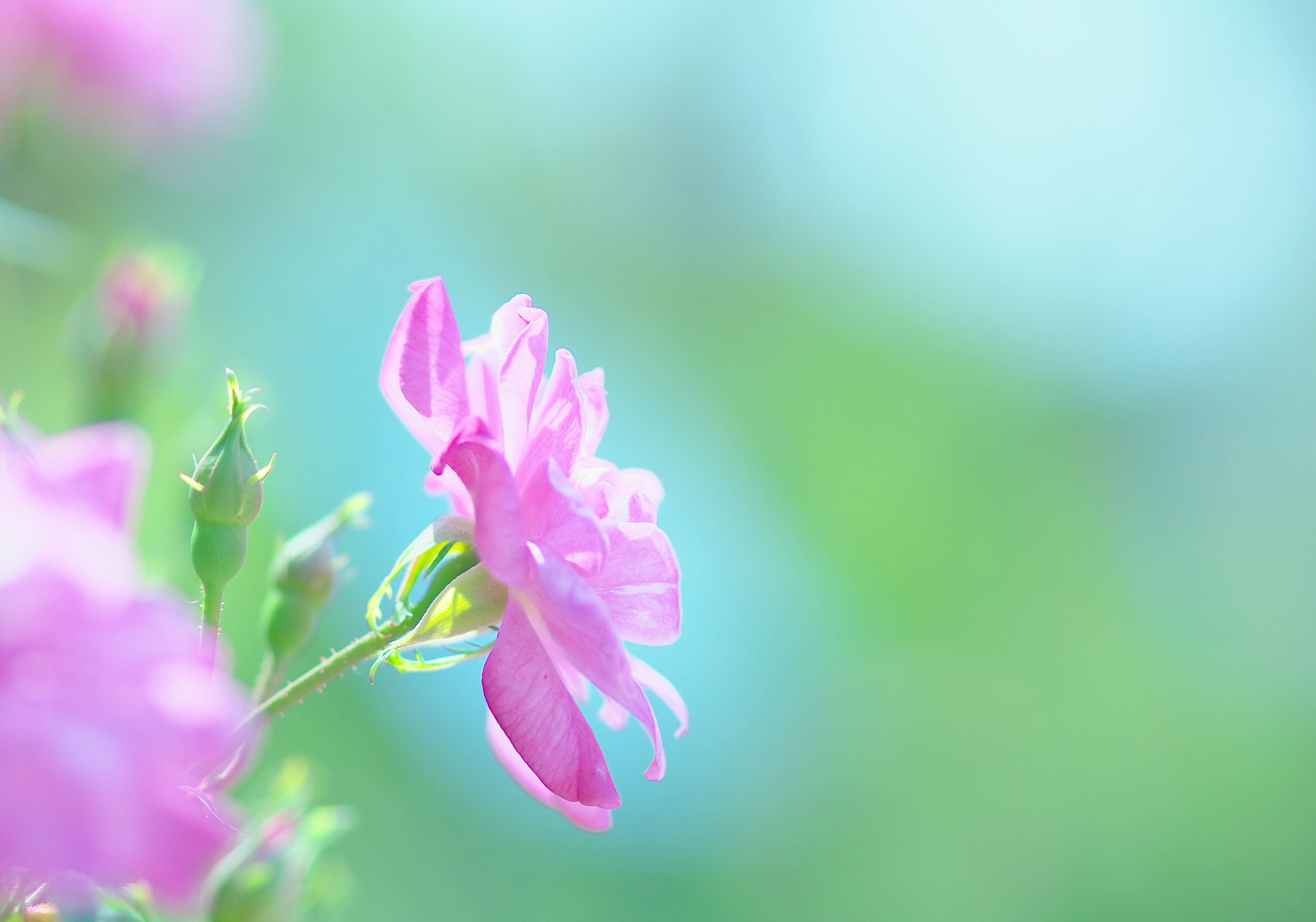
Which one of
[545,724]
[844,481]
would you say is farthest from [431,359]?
[844,481]

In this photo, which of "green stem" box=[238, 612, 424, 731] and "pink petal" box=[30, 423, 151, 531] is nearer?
"pink petal" box=[30, 423, 151, 531]

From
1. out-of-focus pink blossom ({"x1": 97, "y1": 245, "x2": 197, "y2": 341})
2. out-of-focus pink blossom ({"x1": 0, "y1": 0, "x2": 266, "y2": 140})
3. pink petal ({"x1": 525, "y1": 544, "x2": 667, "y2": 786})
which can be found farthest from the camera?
out-of-focus pink blossom ({"x1": 0, "y1": 0, "x2": 266, "y2": 140})

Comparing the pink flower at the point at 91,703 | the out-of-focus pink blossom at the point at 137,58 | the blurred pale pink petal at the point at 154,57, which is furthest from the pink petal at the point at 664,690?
the blurred pale pink petal at the point at 154,57

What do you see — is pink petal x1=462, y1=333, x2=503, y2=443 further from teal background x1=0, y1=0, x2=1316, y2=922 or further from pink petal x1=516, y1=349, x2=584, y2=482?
teal background x1=0, y1=0, x2=1316, y2=922

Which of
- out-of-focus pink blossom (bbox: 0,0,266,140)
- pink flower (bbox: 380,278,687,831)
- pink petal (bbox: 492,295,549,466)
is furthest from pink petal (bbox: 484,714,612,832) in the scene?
out-of-focus pink blossom (bbox: 0,0,266,140)

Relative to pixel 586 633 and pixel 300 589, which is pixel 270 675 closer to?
pixel 300 589

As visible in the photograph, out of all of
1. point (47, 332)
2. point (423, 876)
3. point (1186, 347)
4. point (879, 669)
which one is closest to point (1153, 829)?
point (879, 669)

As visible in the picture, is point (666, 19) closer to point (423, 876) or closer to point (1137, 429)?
point (1137, 429)
